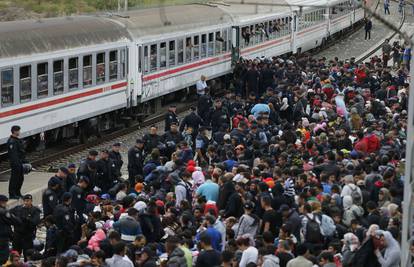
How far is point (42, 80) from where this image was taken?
24.3m

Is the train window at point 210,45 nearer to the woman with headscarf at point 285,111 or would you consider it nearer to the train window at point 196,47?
the train window at point 196,47

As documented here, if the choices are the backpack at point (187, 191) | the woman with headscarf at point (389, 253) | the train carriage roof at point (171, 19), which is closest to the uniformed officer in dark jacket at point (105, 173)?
the backpack at point (187, 191)

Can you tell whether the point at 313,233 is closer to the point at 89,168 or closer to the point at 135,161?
the point at 89,168

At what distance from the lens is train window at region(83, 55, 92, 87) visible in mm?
26531

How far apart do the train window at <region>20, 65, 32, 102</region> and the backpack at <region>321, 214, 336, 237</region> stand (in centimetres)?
1035

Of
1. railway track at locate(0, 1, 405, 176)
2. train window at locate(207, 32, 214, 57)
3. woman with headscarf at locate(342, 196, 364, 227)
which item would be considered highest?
woman with headscarf at locate(342, 196, 364, 227)

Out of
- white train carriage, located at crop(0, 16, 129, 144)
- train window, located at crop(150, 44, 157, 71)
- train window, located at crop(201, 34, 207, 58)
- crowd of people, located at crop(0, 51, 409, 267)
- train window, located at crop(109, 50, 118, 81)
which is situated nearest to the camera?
crowd of people, located at crop(0, 51, 409, 267)

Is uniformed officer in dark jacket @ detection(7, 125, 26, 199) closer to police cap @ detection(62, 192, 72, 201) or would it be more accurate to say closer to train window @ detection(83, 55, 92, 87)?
police cap @ detection(62, 192, 72, 201)

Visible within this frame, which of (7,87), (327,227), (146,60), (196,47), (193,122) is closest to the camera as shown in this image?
(327,227)

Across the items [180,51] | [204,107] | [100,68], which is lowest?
[204,107]

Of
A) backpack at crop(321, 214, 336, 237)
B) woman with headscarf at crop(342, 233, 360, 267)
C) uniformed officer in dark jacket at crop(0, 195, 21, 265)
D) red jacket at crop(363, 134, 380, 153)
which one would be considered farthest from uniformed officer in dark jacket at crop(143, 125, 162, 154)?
woman with headscarf at crop(342, 233, 360, 267)

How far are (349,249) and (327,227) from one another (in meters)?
1.20

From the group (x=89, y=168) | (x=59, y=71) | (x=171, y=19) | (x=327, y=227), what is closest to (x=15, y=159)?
(x=89, y=168)

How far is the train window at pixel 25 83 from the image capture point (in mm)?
23234
